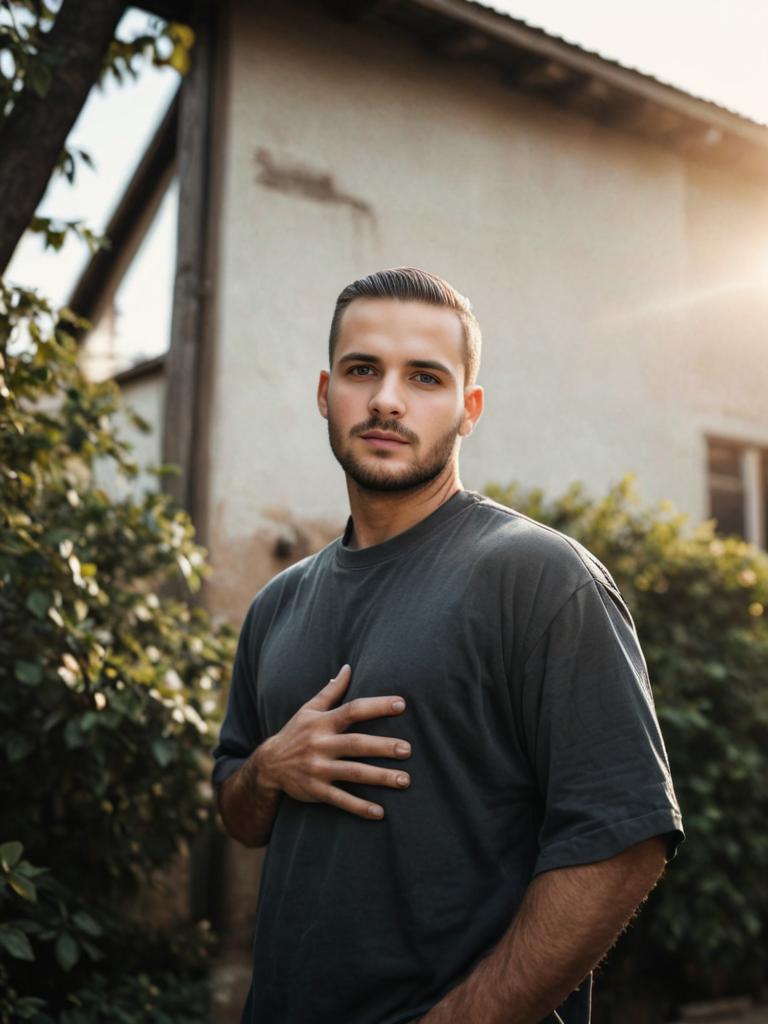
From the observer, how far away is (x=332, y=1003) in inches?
70.6

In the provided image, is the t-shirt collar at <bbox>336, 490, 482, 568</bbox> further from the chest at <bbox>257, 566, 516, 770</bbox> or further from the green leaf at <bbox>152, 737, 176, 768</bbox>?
the green leaf at <bbox>152, 737, 176, 768</bbox>

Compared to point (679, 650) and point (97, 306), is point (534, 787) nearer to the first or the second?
point (679, 650)

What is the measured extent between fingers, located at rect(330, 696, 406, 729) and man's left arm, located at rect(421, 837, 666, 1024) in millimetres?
356

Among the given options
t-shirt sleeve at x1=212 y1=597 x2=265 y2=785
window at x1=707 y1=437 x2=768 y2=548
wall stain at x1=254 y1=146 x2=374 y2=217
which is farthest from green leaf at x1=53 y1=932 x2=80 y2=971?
window at x1=707 y1=437 x2=768 y2=548

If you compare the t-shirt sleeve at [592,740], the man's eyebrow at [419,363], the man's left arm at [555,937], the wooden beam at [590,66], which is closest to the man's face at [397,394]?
the man's eyebrow at [419,363]

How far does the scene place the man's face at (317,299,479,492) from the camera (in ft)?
6.79

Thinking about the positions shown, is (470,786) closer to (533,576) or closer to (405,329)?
(533,576)

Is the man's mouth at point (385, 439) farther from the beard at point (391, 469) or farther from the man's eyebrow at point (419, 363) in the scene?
the man's eyebrow at point (419, 363)

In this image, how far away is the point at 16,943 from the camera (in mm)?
2646

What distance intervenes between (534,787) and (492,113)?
6130 mm

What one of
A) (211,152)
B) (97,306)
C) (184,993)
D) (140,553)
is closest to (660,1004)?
(184,993)

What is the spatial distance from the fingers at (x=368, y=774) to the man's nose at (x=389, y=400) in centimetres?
66

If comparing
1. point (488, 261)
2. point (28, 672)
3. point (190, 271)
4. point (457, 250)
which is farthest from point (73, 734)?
point (488, 261)

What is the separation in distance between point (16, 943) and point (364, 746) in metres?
1.36
